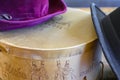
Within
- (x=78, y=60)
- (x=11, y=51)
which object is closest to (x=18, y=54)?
(x=11, y=51)

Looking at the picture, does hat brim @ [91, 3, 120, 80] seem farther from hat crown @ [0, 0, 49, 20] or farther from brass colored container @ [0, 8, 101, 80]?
hat crown @ [0, 0, 49, 20]

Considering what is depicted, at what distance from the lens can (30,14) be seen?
0.61 metres

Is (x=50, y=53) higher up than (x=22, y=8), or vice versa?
(x=22, y=8)

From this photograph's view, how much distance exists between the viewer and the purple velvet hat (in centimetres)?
59

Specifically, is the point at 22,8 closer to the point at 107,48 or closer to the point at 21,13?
the point at 21,13

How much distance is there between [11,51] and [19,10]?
0.11 metres

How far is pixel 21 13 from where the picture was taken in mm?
605

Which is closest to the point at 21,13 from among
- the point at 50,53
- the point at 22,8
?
the point at 22,8

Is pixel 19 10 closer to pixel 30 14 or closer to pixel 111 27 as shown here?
pixel 30 14

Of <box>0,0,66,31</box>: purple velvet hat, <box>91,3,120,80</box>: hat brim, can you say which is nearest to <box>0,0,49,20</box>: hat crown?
<box>0,0,66,31</box>: purple velvet hat

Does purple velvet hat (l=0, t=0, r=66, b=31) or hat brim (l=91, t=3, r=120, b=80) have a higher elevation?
purple velvet hat (l=0, t=0, r=66, b=31)

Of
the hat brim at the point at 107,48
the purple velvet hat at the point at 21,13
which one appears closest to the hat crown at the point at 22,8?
the purple velvet hat at the point at 21,13

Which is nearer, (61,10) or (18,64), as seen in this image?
(18,64)

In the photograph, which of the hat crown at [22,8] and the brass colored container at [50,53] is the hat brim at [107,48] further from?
the hat crown at [22,8]
